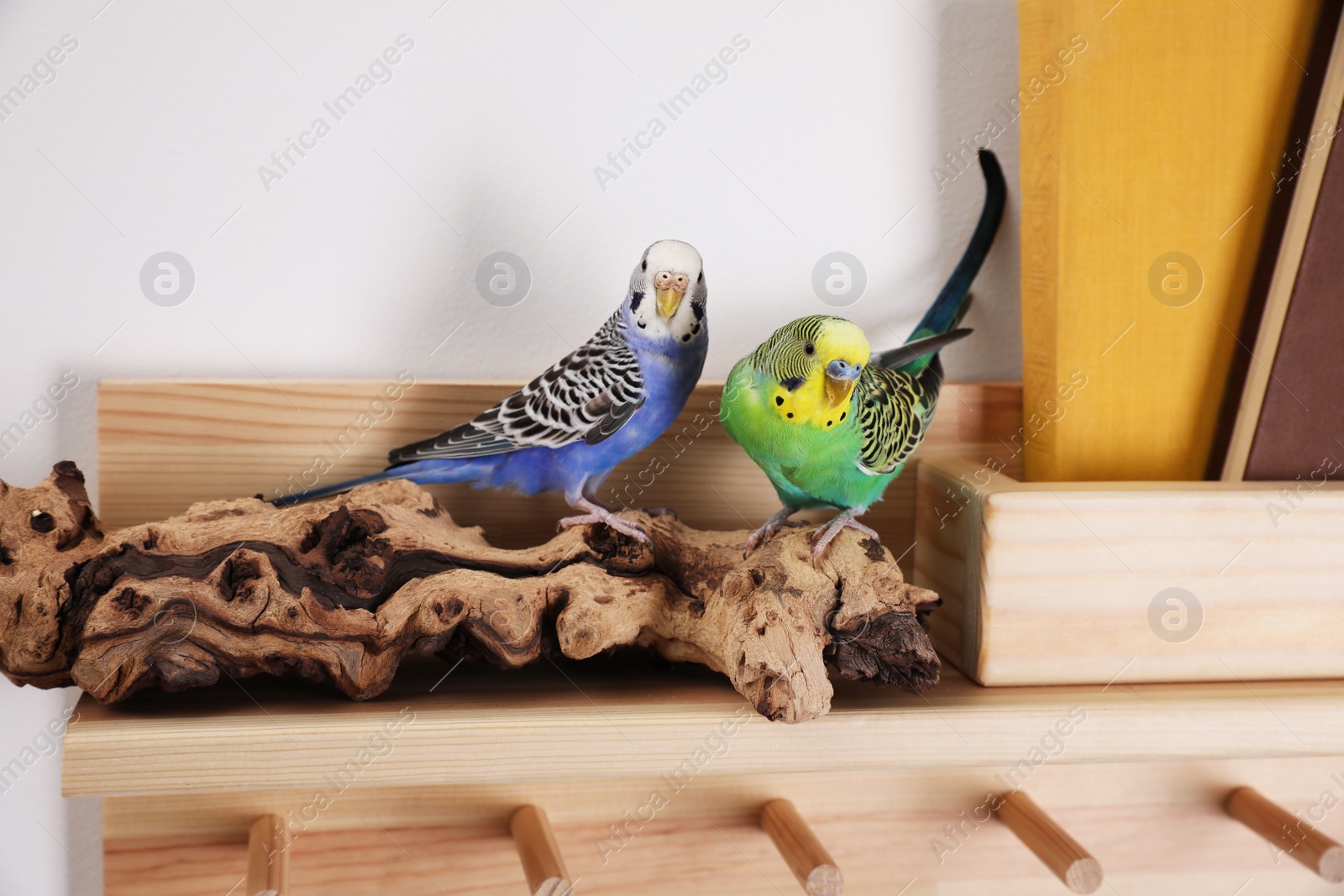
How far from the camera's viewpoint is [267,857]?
1.75ft

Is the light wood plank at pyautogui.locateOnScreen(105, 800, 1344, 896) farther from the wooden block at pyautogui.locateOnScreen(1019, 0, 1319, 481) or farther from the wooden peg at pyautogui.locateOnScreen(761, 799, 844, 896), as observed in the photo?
the wooden block at pyautogui.locateOnScreen(1019, 0, 1319, 481)

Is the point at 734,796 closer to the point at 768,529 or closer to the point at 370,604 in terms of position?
the point at 768,529

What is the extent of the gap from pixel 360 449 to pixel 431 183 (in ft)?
0.67

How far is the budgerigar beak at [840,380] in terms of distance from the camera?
49cm

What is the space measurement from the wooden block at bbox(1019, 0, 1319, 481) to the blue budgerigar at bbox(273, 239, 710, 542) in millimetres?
270

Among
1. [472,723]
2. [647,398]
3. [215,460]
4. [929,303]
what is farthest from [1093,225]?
[215,460]

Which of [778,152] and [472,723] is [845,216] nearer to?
[778,152]

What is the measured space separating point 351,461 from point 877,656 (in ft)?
1.28

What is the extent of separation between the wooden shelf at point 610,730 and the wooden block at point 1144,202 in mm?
178

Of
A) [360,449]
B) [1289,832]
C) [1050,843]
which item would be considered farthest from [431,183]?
[1289,832]

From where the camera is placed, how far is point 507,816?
628mm

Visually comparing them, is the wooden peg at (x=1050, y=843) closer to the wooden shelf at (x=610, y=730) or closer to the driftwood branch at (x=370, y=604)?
the wooden shelf at (x=610, y=730)

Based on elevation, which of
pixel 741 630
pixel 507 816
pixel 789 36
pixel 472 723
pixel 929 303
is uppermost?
pixel 789 36

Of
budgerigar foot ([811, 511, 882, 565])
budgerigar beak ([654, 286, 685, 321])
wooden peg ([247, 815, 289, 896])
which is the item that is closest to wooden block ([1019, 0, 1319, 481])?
budgerigar foot ([811, 511, 882, 565])
